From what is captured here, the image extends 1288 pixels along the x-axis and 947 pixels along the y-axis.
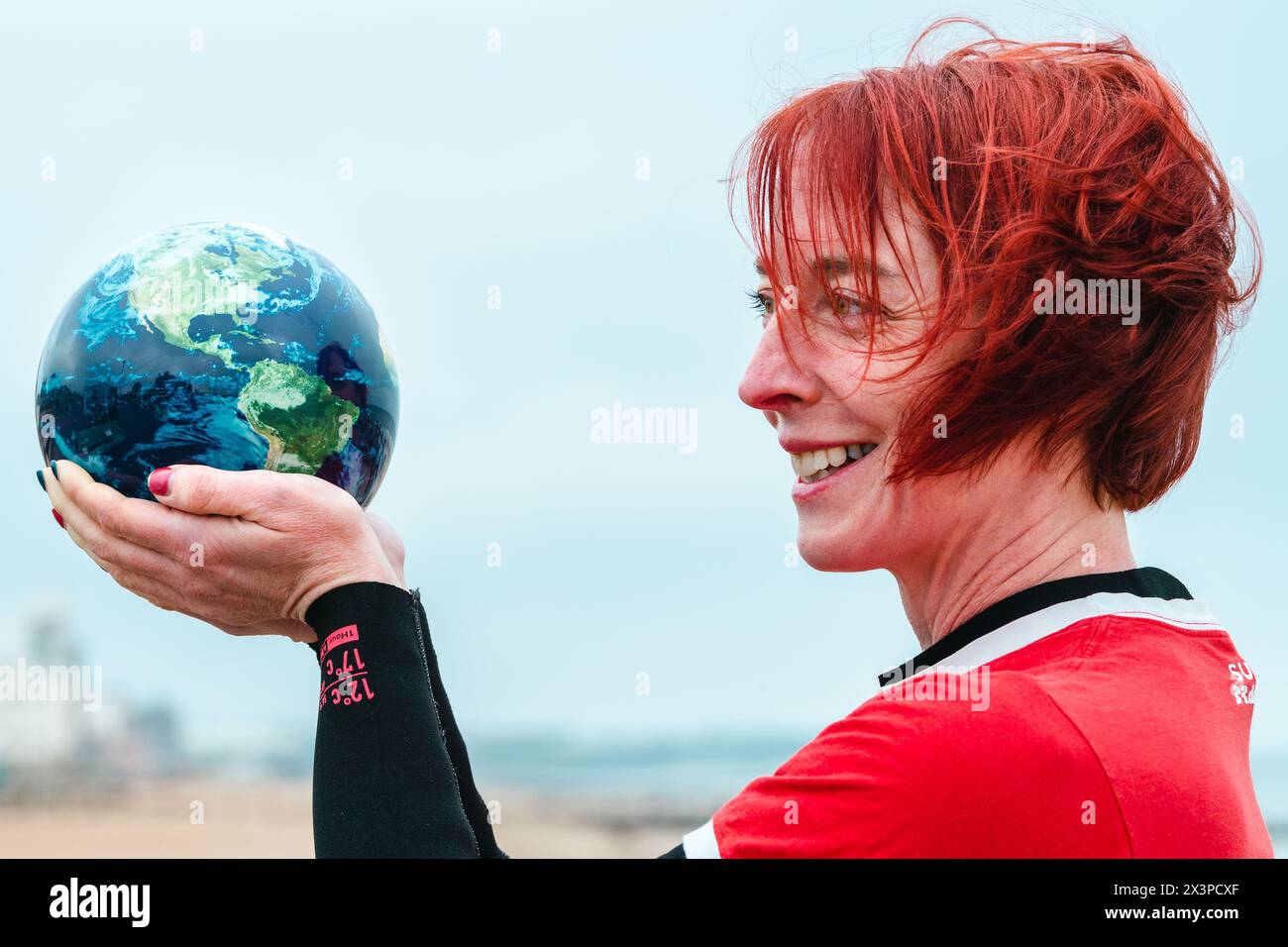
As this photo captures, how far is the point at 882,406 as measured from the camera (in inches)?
94.9

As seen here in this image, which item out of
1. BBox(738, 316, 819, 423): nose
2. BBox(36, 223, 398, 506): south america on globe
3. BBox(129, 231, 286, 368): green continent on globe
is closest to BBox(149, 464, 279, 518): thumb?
BBox(36, 223, 398, 506): south america on globe

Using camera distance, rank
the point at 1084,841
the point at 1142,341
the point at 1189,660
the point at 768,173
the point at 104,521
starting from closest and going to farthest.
A: the point at 1084,841 → the point at 1189,660 → the point at 1142,341 → the point at 768,173 → the point at 104,521

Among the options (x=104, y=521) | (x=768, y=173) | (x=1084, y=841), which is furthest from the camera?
(x=104, y=521)

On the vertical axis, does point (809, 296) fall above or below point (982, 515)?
above

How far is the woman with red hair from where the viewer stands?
2.01 m

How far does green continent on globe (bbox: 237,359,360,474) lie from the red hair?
1.10 m

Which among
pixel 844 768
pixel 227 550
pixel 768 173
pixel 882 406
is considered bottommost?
pixel 844 768

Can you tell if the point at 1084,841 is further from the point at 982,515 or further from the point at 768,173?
the point at 768,173

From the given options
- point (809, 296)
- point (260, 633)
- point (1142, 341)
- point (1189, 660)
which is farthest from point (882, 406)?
point (260, 633)

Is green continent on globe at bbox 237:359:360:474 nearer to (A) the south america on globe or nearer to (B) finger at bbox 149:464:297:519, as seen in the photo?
(A) the south america on globe

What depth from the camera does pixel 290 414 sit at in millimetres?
2934

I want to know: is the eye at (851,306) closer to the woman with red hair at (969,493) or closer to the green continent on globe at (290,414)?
the woman with red hair at (969,493)

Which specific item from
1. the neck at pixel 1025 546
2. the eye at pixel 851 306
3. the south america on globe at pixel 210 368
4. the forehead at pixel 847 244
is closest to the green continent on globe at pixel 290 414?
the south america on globe at pixel 210 368
